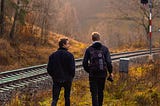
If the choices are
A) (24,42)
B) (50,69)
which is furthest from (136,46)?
(50,69)

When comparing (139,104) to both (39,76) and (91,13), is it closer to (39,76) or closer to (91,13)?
(39,76)

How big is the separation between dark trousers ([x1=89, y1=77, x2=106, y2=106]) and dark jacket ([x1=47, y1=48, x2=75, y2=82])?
58 centimetres

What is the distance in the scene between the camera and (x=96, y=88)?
363 inches

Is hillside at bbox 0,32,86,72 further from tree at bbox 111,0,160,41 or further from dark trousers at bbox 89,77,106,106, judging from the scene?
dark trousers at bbox 89,77,106,106

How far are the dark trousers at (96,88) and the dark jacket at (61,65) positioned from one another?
0.58m

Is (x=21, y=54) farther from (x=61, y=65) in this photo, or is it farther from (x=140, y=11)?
(x=140, y=11)

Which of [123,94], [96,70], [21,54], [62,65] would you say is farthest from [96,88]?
[21,54]

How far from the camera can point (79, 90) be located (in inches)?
491

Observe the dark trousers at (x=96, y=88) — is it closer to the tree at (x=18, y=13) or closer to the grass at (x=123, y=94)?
the grass at (x=123, y=94)

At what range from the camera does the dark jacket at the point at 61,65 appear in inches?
361

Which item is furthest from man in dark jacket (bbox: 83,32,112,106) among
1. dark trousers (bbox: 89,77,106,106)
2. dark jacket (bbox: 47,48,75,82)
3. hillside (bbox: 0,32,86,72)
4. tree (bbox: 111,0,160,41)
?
tree (bbox: 111,0,160,41)

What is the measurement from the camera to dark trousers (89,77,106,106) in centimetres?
910

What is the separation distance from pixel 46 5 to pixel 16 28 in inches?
291

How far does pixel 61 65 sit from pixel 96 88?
39.5 inches
